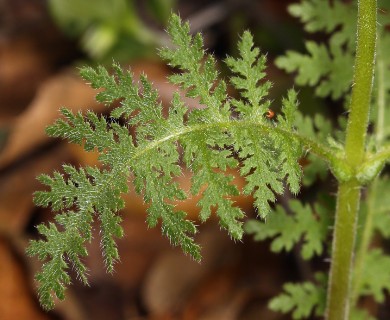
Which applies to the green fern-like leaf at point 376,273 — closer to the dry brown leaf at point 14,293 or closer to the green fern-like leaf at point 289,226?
the green fern-like leaf at point 289,226

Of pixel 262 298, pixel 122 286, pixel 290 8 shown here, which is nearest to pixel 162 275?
pixel 122 286

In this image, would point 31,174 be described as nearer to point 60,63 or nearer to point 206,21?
point 60,63

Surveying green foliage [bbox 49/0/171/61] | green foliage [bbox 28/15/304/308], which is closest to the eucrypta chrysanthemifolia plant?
green foliage [bbox 28/15/304/308]

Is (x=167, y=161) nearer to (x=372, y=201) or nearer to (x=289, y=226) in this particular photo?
(x=289, y=226)

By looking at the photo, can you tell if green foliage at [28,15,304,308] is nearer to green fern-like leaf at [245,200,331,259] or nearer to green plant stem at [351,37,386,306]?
green fern-like leaf at [245,200,331,259]

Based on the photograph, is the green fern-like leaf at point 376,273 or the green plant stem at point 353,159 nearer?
the green plant stem at point 353,159

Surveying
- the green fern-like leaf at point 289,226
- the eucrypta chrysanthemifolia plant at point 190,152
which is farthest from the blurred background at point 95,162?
the eucrypta chrysanthemifolia plant at point 190,152
